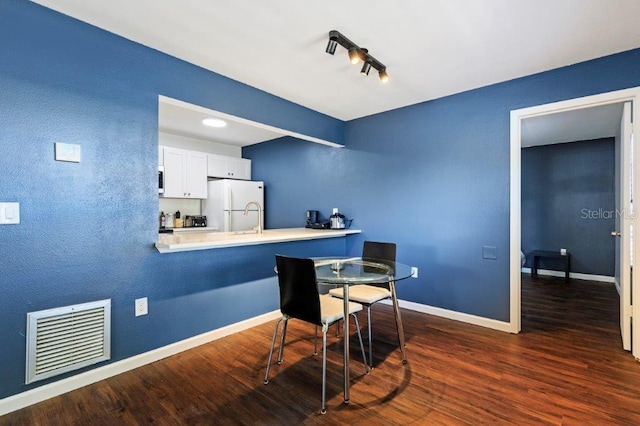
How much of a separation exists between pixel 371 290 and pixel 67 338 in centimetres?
Result: 218

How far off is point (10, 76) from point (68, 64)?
32 cm

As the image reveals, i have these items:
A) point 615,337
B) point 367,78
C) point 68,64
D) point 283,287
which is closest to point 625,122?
point 615,337

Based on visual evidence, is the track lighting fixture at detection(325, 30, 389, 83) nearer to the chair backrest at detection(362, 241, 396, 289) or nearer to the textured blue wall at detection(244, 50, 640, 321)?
the textured blue wall at detection(244, 50, 640, 321)

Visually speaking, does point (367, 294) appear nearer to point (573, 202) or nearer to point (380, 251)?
point (380, 251)

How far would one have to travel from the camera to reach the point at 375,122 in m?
3.95

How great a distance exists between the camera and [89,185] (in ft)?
6.81

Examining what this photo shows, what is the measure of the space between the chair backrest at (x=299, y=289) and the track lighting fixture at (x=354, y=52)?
59.5 inches

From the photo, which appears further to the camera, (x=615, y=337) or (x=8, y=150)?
(x=615, y=337)

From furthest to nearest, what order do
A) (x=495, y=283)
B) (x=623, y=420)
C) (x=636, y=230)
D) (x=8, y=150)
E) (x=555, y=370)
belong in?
(x=495, y=283) < (x=636, y=230) < (x=555, y=370) < (x=8, y=150) < (x=623, y=420)

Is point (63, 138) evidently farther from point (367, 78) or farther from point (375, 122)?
point (375, 122)

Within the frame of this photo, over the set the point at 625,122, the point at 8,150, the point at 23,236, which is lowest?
the point at 23,236

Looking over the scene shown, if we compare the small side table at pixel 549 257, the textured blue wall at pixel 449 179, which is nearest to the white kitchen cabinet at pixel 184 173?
the textured blue wall at pixel 449 179

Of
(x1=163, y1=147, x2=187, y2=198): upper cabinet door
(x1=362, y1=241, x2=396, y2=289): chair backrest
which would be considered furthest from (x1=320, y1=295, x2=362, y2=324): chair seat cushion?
(x1=163, y1=147, x2=187, y2=198): upper cabinet door

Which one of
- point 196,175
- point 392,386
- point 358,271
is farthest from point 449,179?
point 196,175
